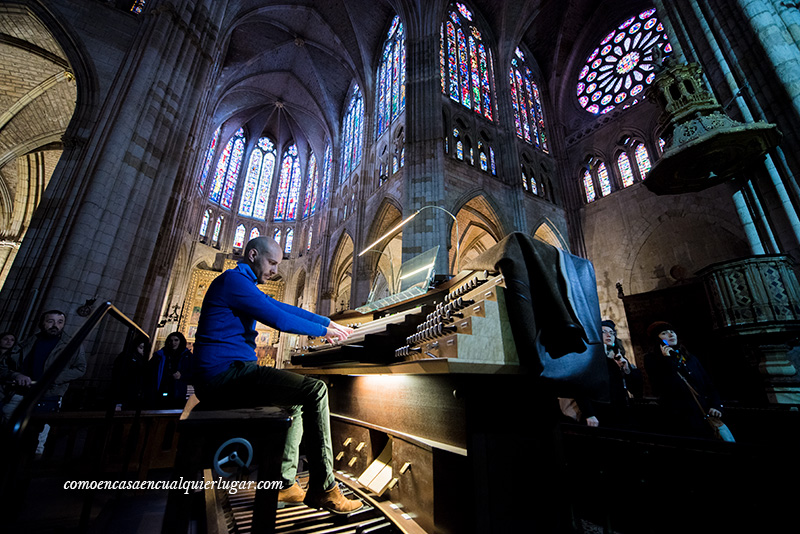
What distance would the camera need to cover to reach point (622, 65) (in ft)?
43.1

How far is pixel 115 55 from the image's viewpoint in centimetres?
640

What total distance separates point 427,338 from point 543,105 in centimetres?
1707

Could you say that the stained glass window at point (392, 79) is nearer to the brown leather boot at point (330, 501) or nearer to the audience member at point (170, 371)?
the audience member at point (170, 371)

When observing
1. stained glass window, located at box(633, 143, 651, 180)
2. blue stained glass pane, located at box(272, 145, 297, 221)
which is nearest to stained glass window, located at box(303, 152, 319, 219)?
blue stained glass pane, located at box(272, 145, 297, 221)

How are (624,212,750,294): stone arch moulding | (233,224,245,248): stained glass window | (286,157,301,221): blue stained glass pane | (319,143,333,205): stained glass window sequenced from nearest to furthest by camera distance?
1. (624,212,750,294): stone arch moulding
2. (319,143,333,205): stained glass window
3. (233,224,245,248): stained glass window
4. (286,157,301,221): blue stained glass pane

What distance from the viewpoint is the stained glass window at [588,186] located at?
13076 mm

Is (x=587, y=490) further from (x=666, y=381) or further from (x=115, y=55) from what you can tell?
(x=115, y=55)

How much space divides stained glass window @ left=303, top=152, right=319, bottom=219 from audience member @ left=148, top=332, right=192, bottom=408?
49.1 feet

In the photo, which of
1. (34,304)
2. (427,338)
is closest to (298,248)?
(34,304)

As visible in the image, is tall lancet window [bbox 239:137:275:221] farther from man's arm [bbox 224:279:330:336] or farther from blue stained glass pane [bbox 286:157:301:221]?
man's arm [bbox 224:279:330:336]

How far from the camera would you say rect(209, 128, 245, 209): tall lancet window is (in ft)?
63.4

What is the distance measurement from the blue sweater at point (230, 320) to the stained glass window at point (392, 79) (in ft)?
36.9

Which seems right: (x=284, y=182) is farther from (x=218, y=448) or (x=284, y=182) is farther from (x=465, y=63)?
(x=218, y=448)

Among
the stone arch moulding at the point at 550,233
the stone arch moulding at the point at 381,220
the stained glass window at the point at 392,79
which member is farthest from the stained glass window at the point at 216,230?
the stone arch moulding at the point at 550,233
